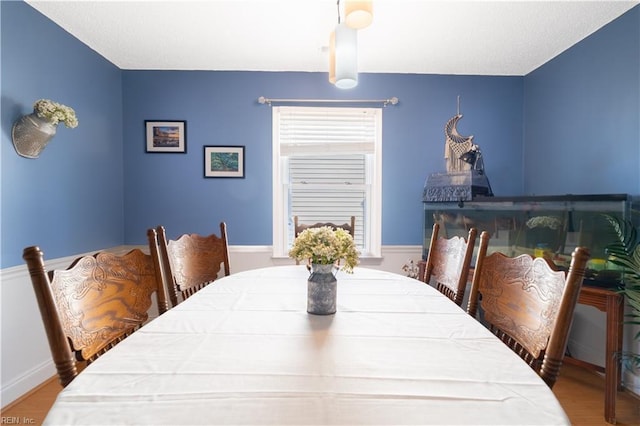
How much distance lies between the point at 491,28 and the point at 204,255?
264cm

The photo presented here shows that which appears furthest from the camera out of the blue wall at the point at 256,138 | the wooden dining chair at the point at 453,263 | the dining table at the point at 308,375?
the blue wall at the point at 256,138

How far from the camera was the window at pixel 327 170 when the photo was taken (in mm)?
3135

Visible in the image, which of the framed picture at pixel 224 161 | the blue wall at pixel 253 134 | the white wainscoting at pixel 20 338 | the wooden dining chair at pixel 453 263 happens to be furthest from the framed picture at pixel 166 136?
the wooden dining chair at pixel 453 263

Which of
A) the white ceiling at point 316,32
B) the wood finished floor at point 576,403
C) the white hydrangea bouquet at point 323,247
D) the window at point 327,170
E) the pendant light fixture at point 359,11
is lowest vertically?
the wood finished floor at point 576,403

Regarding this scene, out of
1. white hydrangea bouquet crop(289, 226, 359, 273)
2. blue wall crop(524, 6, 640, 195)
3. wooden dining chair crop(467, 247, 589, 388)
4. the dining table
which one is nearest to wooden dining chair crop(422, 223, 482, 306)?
wooden dining chair crop(467, 247, 589, 388)

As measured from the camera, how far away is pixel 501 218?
2.43 m

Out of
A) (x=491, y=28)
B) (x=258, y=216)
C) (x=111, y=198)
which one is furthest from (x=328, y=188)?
(x=111, y=198)

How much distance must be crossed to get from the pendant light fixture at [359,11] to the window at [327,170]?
182 centimetres

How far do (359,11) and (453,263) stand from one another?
1.23 metres

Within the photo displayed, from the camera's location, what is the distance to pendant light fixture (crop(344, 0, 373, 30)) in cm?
128

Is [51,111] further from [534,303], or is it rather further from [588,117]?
[588,117]

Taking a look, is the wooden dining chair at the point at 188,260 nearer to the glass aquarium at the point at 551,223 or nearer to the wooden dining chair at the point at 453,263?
the wooden dining chair at the point at 453,263

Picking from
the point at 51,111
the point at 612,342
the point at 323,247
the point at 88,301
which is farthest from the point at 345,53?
the point at 612,342

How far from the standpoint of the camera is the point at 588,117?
8.13ft
